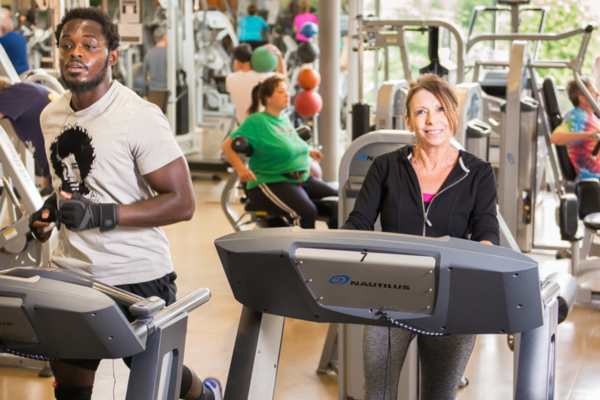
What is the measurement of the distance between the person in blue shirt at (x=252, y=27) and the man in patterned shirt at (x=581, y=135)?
462cm

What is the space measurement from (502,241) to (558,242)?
3607 mm

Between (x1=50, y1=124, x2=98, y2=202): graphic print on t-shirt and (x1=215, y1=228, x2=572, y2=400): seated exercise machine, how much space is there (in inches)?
28.1

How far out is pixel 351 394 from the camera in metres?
2.90

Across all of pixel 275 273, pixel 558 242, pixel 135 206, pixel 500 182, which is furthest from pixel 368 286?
pixel 558 242

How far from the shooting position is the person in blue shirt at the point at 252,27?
899 cm

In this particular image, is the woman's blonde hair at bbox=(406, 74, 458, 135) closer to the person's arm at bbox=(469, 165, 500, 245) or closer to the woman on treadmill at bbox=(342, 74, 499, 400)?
the woman on treadmill at bbox=(342, 74, 499, 400)

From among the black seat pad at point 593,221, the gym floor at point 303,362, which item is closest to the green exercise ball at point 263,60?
the gym floor at point 303,362

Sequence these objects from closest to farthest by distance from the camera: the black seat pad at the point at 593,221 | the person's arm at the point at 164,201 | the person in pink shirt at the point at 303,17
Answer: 1. the person's arm at the point at 164,201
2. the black seat pad at the point at 593,221
3. the person in pink shirt at the point at 303,17

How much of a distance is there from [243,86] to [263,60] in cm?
30

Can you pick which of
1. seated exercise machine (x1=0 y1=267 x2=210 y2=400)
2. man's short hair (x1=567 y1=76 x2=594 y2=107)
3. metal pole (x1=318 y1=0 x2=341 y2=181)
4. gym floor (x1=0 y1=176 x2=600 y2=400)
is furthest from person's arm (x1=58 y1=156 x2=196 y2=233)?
metal pole (x1=318 y1=0 x2=341 y2=181)

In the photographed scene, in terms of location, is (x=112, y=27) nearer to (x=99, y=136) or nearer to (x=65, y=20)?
(x=65, y=20)

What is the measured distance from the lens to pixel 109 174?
82.5 inches

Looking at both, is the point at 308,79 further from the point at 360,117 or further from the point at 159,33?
the point at 159,33

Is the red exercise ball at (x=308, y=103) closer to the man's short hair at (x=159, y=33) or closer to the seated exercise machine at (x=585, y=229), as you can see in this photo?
the man's short hair at (x=159, y=33)
